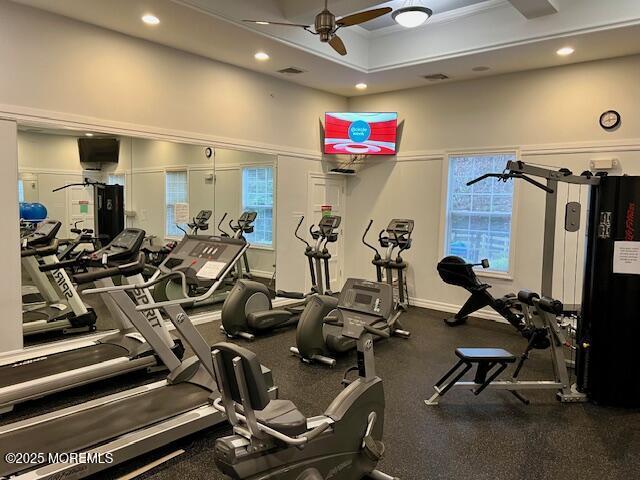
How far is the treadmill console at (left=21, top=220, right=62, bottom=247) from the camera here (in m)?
4.50

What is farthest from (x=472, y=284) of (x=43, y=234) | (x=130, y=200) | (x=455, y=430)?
(x=43, y=234)

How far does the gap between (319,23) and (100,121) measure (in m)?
2.62

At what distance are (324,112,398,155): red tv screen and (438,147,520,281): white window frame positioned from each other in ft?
3.16

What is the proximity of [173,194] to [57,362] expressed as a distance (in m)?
2.55

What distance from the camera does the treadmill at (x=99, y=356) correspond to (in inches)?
129

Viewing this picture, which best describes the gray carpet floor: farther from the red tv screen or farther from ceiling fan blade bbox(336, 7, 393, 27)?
the red tv screen

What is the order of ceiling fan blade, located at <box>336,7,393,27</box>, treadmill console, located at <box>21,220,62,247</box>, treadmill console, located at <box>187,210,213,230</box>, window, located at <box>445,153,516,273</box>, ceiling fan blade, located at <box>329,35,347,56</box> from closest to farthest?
ceiling fan blade, located at <box>336,7,393,27</box>, ceiling fan blade, located at <box>329,35,347,56</box>, treadmill console, located at <box>21,220,62,247</box>, treadmill console, located at <box>187,210,213,230</box>, window, located at <box>445,153,516,273</box>

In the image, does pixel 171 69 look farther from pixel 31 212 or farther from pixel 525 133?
pixel 525 133

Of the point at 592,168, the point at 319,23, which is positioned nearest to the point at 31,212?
the point at 319,23

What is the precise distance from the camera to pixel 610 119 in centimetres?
539

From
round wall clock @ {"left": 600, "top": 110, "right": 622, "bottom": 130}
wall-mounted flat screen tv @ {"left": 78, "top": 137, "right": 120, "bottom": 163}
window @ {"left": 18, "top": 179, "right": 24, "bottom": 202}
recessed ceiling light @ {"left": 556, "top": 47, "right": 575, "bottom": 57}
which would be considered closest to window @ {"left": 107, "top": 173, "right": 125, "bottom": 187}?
wall-mounted flat screen tv @ {"left": 78, "top": 137, "right": 120, "bottom": 163}

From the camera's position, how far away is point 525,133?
237 inches

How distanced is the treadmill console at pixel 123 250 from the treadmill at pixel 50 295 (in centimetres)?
120

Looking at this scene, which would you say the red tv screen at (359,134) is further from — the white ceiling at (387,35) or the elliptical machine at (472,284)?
the elliptical machine at (472,284)
